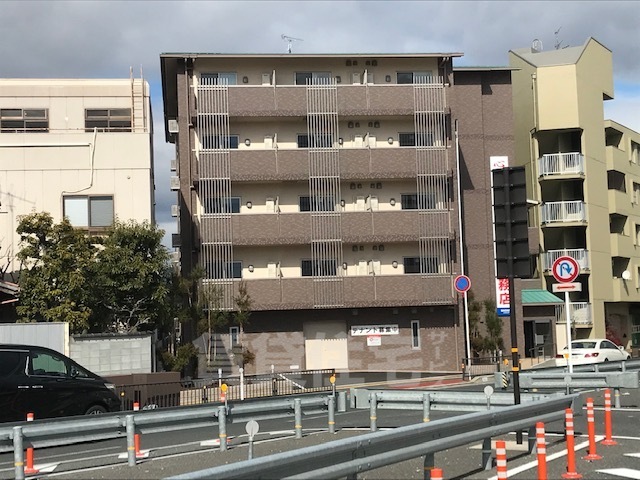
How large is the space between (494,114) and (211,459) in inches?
1485

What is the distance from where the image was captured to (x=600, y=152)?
54500 millimetres

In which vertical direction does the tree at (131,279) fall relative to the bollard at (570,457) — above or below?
above

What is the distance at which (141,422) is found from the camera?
1391 cm

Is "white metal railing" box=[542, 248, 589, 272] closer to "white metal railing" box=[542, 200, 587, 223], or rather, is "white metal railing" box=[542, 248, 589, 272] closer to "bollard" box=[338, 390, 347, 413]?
"white metal railing" box=[542, 200, 587, 223]

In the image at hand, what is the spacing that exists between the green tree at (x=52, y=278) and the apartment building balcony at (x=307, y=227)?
12.2 m

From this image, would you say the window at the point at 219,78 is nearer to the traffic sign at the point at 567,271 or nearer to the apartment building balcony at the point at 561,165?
the apartment building balcony at the point at 561,165

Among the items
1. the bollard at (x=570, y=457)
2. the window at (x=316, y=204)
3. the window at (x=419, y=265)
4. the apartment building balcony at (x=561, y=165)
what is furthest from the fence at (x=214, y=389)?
the apartment building balcony at (x=561, y=165)

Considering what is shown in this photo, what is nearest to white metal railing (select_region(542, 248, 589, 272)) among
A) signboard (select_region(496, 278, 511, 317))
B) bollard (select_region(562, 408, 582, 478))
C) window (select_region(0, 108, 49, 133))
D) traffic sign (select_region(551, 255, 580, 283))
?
Answer: signboard (select_region(496, 278, 511, 317))

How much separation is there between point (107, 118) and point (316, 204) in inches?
440

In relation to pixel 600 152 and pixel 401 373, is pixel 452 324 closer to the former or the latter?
pixel 401 373

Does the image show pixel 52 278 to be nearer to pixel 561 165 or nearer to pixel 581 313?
pixel 561 165

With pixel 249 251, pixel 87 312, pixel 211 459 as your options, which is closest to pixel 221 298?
pixel 249 251

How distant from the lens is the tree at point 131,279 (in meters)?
32.9

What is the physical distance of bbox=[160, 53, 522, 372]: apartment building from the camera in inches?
1726
